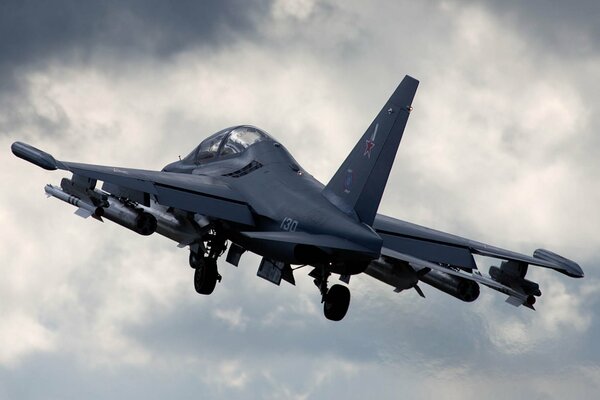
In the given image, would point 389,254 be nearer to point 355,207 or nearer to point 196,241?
point 355,207

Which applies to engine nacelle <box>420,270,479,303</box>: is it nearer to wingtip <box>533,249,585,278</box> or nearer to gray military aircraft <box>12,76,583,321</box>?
gray military aircraft <box>12,76,583,321</box>

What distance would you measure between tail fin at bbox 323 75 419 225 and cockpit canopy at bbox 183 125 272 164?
6.10 m

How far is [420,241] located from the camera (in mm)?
52188

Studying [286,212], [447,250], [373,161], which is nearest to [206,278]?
[286,212]

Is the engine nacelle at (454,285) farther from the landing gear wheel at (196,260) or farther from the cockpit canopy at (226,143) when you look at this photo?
the landing gear wheel at (196,260)

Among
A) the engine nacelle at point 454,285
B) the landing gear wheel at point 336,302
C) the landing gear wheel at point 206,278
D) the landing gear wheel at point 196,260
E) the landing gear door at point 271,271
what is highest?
the engine nacelle at point 454,285

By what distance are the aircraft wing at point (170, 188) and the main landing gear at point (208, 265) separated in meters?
1.82

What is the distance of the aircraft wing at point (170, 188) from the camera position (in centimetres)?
5053

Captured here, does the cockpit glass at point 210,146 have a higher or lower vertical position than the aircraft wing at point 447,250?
higher

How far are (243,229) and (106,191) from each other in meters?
4.27

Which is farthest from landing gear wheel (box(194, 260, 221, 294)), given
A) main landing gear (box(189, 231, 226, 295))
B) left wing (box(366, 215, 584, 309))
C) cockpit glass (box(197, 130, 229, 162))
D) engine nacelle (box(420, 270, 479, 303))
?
engine nacelle (box(420, 270, 479, 303))

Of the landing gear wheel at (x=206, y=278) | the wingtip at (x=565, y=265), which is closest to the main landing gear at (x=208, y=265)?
the landing gear wheel at (x=206, y=278)

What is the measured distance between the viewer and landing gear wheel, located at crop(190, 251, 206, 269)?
53.0 meters

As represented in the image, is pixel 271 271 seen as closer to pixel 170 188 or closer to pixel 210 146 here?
pixel 170 188
